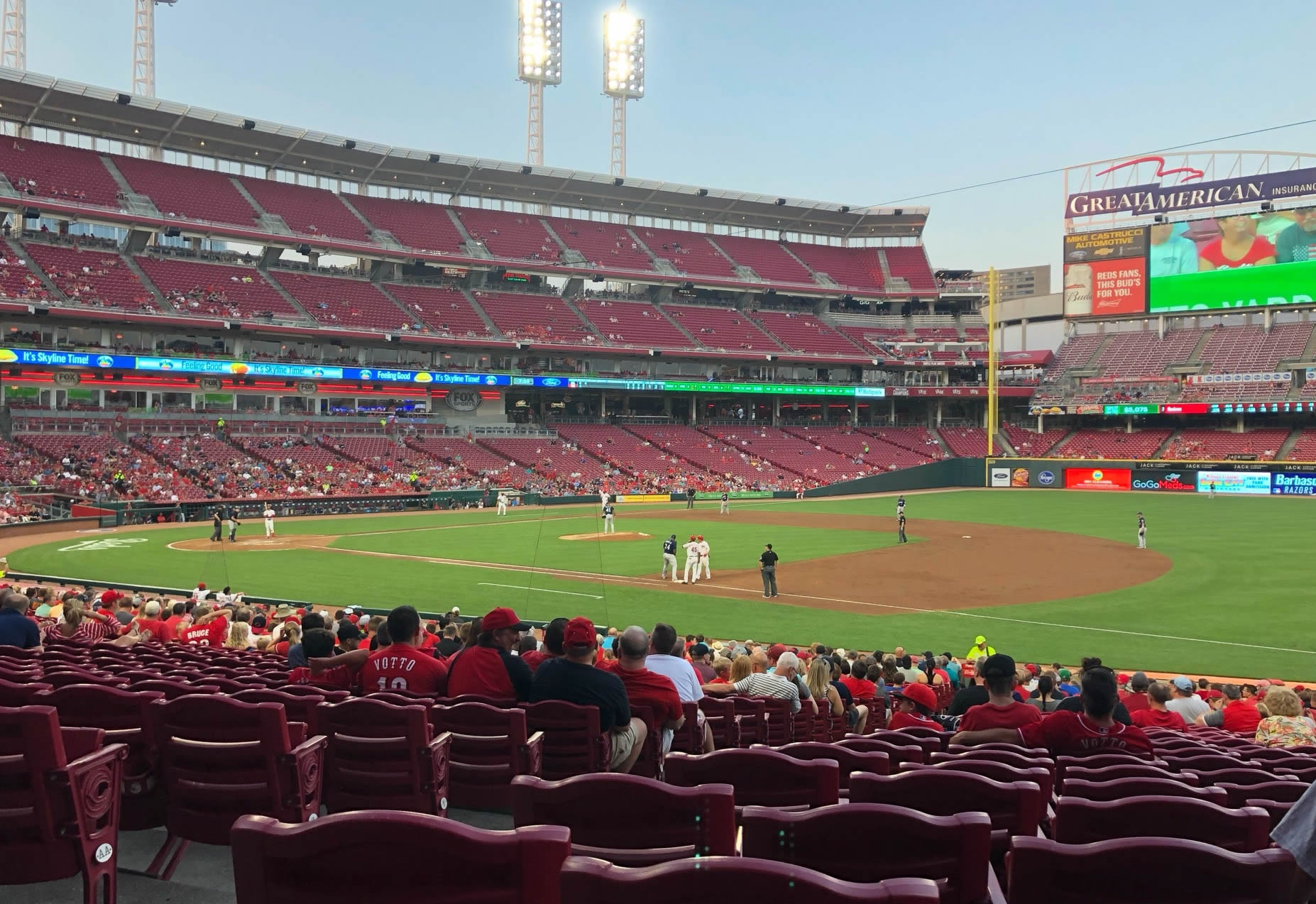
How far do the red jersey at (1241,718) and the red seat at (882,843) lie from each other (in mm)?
9591

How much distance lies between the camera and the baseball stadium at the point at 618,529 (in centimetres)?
351

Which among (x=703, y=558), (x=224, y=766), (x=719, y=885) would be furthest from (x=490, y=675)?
(x=703, y=558)

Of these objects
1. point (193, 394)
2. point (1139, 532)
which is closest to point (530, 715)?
point (1139, 532)

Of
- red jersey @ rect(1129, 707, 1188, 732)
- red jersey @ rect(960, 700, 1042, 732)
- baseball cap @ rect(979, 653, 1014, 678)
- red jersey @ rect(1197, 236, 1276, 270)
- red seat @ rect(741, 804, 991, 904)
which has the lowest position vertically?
red jersey @ rect(1129, 707, 1188, 732)

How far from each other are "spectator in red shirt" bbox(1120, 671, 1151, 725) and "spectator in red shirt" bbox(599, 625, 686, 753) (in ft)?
23.3

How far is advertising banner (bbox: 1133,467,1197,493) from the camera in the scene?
63.3 m

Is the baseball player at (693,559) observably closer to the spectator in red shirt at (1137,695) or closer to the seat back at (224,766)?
the spectator in red shirt at (1137,695)

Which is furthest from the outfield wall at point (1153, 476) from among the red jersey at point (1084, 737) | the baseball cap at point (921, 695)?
the red jersey at point (1084, 737)

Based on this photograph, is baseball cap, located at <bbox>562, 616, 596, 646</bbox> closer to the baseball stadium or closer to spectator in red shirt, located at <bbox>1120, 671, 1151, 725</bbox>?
the baseball stadium

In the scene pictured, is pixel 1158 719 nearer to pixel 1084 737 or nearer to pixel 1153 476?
pixel 1084 737

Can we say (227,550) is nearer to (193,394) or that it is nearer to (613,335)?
(193,394)

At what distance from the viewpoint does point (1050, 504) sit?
54.9 metres

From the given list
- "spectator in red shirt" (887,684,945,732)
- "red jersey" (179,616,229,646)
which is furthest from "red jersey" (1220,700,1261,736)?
"red jersey" (179,616,229,646)

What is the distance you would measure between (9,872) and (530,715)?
2.73 meters
